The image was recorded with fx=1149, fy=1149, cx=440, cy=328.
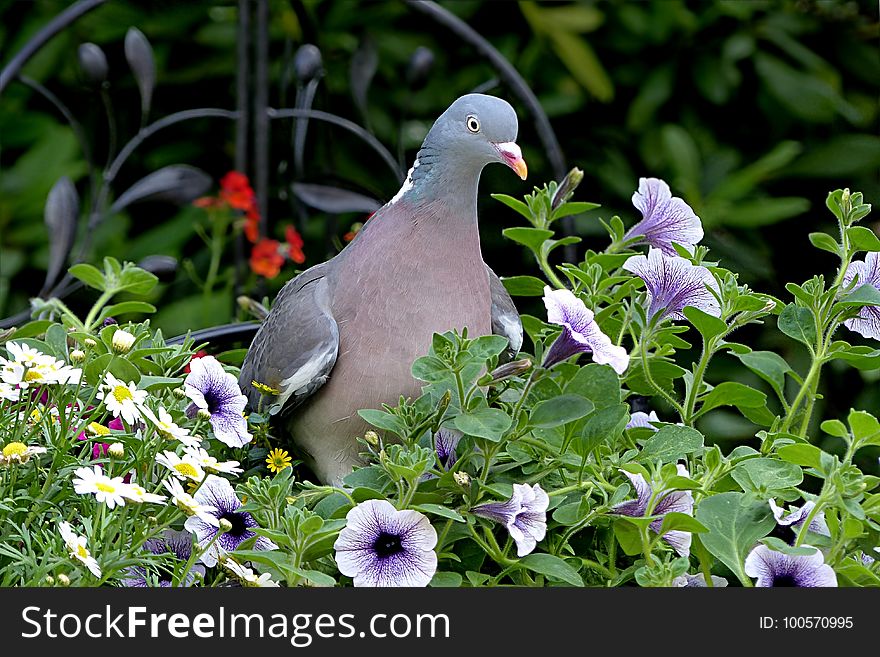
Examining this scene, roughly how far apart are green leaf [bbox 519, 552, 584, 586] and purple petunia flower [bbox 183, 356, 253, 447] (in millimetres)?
251

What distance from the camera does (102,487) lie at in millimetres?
726

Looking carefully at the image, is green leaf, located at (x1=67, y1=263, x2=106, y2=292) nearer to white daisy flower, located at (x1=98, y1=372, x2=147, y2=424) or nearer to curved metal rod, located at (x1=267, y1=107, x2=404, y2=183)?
white daisy flower, located at (x1=98, y1=372, x2=147, y2=424)

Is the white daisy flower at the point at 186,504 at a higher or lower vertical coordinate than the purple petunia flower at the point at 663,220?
lower

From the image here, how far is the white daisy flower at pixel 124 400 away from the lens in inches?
31.3

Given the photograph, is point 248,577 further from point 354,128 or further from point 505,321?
point 354,128

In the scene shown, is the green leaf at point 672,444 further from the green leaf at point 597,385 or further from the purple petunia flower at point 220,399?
the purple petunia flower at point 220,399

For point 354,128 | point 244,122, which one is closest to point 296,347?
point 354,128

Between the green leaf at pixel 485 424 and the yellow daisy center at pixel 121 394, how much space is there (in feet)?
0.76

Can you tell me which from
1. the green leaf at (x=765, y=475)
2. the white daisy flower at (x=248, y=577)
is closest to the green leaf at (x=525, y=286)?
the green leaf at (x=765, y=475)

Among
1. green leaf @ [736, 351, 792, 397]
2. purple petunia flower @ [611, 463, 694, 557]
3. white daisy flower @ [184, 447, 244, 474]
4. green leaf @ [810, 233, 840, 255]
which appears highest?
green leaf @ [810, 233, 840, 255]

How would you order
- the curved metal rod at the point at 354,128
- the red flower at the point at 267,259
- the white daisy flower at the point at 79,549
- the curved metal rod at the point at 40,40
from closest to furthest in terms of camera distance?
1. the white daisy flower at the point at 79,549
2. the curved metal rod at the point at 40,40
3. the curved metal rod at the point at 354,128
4. the red flower at the point at 267,259

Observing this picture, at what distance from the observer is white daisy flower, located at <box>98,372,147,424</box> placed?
795 mm

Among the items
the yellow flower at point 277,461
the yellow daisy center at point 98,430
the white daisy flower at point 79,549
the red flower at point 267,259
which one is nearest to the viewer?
the white daisy flower at point 79,549

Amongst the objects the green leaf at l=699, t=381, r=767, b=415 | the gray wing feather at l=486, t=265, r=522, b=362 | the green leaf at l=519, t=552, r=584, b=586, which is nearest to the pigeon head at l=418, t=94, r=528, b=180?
the gray wing feather at l=486, t=265, r=522, b=362
